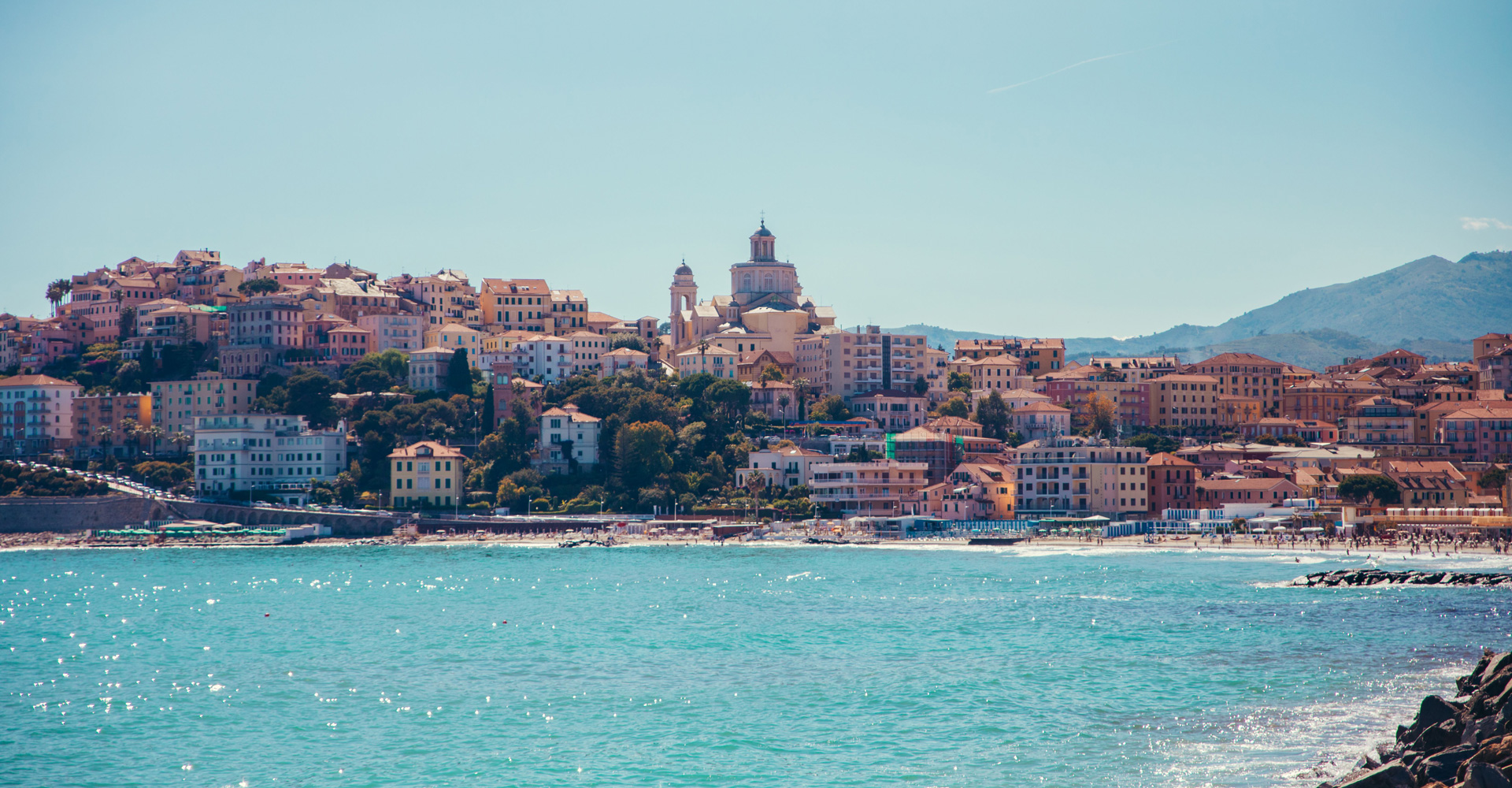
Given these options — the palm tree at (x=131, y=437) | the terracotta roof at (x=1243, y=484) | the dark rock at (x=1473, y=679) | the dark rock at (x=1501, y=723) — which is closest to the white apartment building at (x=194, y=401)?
the palm tree at (x=131, y=437)

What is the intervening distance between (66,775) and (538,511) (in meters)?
68.2

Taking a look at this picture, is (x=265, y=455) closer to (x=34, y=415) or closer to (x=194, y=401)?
(x=194, y=401)

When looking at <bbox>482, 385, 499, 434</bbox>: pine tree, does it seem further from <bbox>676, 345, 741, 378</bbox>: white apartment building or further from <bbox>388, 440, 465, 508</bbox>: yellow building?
<bbox>676, 345, 741, 378</bbox>: white apartment building

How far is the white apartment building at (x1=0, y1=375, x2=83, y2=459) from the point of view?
4208 inches

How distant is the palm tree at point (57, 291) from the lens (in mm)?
130875

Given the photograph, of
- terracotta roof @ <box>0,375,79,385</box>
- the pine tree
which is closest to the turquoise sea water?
the pine tree

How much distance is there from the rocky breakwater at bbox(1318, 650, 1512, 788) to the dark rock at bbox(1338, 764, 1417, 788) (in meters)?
0.01

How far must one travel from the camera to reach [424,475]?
96.2 meters

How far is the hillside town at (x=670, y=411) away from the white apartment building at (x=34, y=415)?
0.14 meters

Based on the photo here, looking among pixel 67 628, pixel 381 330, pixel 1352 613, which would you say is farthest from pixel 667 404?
pixel 1352 613

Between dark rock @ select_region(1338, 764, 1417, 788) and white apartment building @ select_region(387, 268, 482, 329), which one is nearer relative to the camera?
dark rock @ select_region(1338, 764, 1417, 788)

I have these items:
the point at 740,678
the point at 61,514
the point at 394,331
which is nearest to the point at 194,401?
the point at 61,514

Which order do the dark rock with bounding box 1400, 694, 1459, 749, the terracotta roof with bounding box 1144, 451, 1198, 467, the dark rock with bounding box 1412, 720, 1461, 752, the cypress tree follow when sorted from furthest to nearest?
the cypress tree → the terracotta roof with bounding box 1144, 451, 1198, 467 → the dark rock with bounding box 1400, 694, 1459, 749 → the dark rock with bounding box 1412, 720, 1461, 752

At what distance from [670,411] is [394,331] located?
29.1 meters
